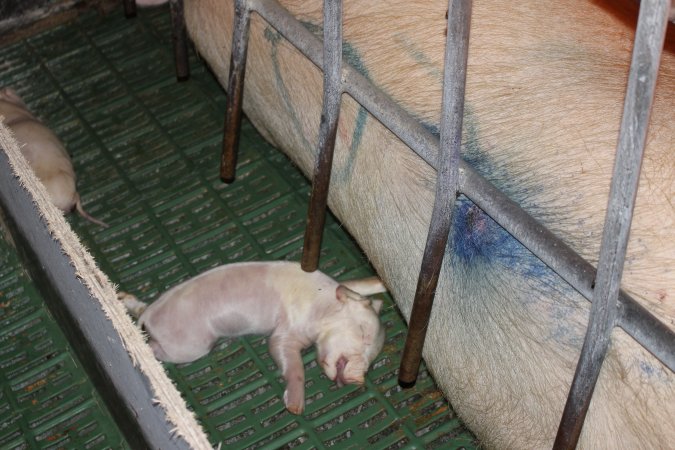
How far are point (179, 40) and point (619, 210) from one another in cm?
192

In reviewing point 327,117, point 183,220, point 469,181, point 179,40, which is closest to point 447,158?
point 469,181

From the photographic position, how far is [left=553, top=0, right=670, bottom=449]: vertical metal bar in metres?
0.94

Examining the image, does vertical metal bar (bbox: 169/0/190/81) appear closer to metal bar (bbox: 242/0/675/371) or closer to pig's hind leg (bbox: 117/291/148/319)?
metal bar (bbox: 242/0/675/371)

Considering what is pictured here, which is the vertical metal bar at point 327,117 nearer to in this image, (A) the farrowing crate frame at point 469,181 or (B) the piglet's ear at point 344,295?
(A) the farrowing crate frame at point 469,181

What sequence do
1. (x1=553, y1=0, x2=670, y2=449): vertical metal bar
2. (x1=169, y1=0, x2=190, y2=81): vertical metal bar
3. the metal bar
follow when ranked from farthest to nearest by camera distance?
(x1=169, y1=0, x2=190, y2=81): vertical metal bar
the metal bar
(x1=553, y1=0, x2=670, y2=449): vertical metal bar

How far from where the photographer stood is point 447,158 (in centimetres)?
144

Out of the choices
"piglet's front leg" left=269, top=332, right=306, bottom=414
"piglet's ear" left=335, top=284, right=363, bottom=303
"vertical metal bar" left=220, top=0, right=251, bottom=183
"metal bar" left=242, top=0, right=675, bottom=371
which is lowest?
"piglet's front leg" left=269, top=332, right=306, bottom=414

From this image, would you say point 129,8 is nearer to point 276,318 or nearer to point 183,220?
point 183,220

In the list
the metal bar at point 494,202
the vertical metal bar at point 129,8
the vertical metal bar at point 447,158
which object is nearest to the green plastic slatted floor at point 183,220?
the vertical metal bar at point 129,8

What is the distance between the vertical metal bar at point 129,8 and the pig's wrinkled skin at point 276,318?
4.58ft

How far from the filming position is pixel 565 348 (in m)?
1.37

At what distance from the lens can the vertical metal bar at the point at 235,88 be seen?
6.57 feet

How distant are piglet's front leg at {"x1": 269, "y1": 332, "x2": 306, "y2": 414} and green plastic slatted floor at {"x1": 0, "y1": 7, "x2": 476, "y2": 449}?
2.8 inches

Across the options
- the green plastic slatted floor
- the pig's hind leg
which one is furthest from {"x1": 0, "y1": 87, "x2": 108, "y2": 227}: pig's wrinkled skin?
the pig's hind leg
